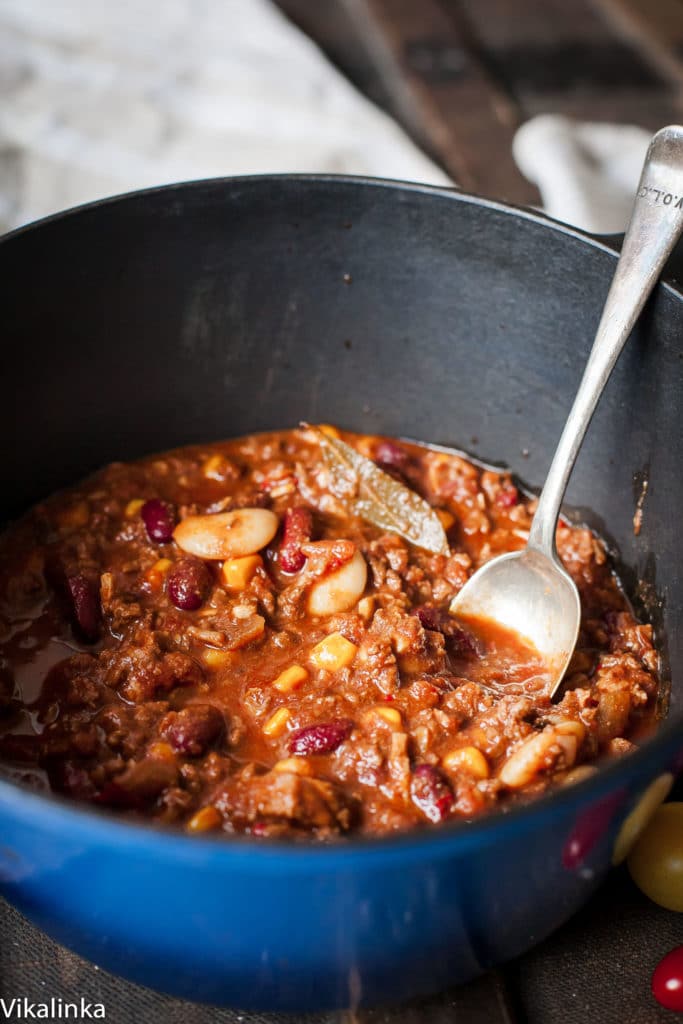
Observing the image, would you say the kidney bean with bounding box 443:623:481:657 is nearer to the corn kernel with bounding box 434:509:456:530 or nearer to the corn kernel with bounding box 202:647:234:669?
the corn kernel with bounding box 434:509:456:530

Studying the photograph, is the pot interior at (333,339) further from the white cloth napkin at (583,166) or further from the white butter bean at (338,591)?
the white cloth napkin at (583,166)

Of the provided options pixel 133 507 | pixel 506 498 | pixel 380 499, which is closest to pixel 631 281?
pixel 506 498

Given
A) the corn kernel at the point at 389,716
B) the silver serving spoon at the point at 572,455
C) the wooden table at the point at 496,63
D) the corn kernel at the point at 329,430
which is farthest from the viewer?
the wooden table at the point at 496,63

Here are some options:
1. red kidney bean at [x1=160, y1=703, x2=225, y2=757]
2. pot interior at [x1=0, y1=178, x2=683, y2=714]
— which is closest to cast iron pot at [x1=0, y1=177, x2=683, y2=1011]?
pot interior at [x1=0, y1=178, x2=683, y2=714]

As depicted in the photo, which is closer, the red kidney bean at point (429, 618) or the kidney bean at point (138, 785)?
the kidney bean at point (138, 785)

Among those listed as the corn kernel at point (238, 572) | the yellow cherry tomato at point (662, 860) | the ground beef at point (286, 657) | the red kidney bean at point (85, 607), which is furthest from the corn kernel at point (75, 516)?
the yellow cherry tomato at point (662, 860)

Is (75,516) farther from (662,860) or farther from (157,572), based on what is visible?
(662,860)
